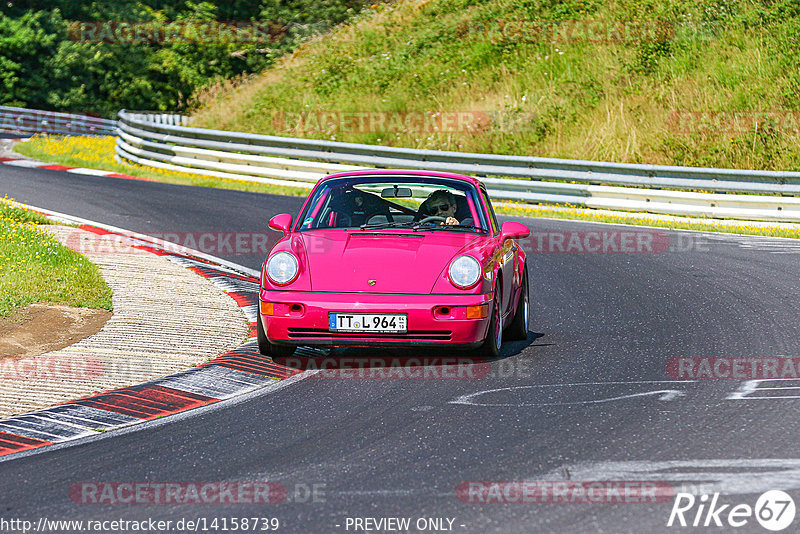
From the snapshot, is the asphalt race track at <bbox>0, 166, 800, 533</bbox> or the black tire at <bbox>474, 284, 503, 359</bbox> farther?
the black tire at <bbox>474, 284, 503, 359</bbox>

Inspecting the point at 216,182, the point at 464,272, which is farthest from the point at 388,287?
the point at 216,182

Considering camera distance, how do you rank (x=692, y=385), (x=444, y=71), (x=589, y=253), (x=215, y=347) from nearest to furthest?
1. (x=692, y=385)
2. (x=215, y=347)
3. (x=589, y=253)
4. (x=444, y=71)

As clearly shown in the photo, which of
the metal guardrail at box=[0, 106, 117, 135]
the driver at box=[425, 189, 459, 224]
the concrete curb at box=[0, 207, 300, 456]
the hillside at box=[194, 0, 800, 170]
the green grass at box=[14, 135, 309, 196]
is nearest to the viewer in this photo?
the concrete curb at box=[0, 207, 300, 456]

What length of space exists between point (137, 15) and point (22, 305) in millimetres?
38270

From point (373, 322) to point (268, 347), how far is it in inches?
35.8

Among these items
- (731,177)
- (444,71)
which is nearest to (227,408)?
(731,177)

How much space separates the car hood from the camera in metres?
7.87

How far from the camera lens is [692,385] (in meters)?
7.25

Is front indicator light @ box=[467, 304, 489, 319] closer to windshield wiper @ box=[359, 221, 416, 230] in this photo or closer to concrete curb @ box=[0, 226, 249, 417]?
windshield wiper @ box=[359, 221, 416, 230]

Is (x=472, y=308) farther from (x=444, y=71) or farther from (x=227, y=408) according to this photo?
(x=444, y=71)

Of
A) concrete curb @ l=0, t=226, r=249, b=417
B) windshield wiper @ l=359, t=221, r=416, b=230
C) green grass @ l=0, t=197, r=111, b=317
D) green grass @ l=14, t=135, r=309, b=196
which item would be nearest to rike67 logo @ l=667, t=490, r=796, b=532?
concrete curb @ l=0, t=226, r=249, b=417

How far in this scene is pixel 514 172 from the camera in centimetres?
2089

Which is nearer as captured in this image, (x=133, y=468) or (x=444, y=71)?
(x=133, y=468)

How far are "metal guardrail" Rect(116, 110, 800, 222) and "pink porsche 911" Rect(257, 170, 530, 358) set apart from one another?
422 inches
